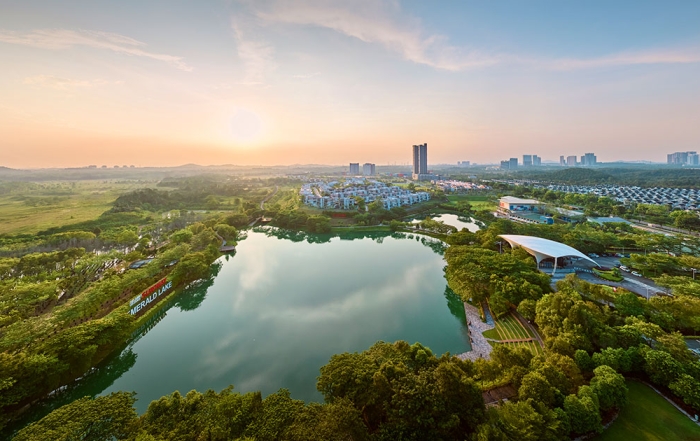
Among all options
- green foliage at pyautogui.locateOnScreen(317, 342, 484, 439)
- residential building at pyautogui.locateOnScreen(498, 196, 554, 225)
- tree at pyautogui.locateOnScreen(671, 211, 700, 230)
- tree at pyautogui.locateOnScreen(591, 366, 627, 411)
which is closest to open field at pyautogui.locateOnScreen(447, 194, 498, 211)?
residential building at pyautogui.locateOnScreen(498, 196, 554, 225)

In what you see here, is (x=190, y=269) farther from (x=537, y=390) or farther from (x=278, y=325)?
(x=537, y=390)

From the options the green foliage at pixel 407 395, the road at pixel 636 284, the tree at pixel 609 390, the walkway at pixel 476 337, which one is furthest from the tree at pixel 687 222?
the green foliage at pixel 407 395

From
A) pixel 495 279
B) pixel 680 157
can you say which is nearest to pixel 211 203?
pixel 495 279

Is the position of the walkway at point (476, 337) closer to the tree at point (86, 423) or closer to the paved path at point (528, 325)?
the paved path at point (528, 325)

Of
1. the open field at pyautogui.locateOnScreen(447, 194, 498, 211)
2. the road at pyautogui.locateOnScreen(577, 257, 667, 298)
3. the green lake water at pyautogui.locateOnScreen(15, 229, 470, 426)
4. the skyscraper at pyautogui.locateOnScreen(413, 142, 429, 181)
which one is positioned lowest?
the green lake water at pyautogui.locateOnScreen(15, 229, 470, 426)

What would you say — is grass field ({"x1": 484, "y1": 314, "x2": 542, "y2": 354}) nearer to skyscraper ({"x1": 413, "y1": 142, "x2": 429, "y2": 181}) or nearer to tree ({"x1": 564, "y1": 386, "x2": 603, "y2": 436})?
tree ({"x1": 564, "y1": 386, "x2": 603, "y2": 436})

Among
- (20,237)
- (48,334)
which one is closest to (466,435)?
(48,334)

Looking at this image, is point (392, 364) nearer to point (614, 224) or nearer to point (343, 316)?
point (343, 316)
